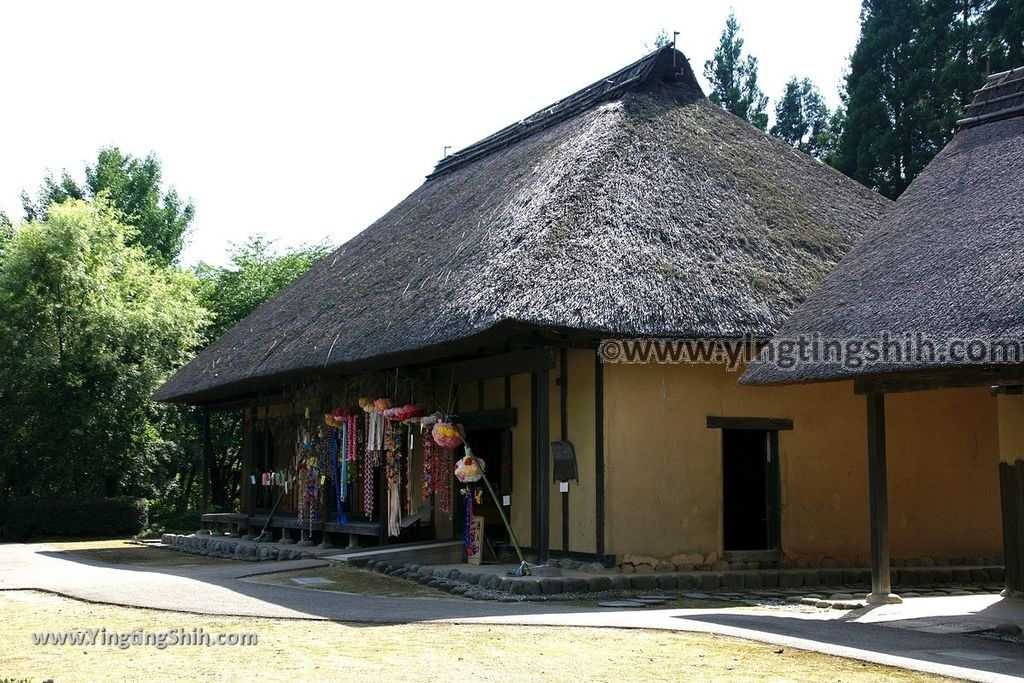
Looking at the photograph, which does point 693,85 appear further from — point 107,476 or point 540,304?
point 107,476

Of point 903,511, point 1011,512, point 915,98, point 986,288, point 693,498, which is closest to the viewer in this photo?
point 986,288

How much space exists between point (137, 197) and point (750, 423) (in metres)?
32.6

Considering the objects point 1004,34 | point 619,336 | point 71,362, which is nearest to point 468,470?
point 619,336

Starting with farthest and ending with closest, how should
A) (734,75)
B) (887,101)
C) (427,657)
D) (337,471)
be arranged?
(734,75), (887,101), (337,471), (427,657)

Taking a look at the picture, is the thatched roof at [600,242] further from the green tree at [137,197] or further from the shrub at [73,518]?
the green tree at [137,197]

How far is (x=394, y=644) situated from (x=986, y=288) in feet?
19.4

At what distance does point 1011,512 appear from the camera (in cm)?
1134

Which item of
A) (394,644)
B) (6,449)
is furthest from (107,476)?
(394,644)

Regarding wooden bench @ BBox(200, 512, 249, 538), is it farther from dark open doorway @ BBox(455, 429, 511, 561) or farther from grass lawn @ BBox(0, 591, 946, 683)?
grass lawn @ BBox(0, 591, 946, 683)

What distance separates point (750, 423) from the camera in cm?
1424

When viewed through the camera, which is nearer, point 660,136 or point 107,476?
point 660,136

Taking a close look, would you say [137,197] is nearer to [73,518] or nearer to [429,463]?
[73,518]

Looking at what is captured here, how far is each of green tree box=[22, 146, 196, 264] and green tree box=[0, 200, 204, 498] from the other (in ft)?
43.4

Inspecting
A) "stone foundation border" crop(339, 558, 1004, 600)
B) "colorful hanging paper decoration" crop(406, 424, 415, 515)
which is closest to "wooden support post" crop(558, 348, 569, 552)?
"stone foundation border" crop(339, 558, 1004, 600)
